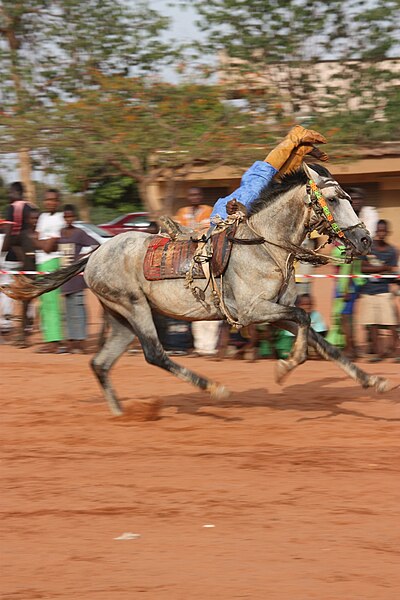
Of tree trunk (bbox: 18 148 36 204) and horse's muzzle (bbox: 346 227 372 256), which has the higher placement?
tree trunk (bbox: 18 148 36 204)

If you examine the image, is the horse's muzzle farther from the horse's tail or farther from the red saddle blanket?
the horse's tail

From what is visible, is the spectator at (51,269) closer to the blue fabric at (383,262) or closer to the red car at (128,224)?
the blue fabric at (383,262)

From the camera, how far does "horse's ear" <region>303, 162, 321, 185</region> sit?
8430 mm

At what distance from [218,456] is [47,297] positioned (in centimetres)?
685

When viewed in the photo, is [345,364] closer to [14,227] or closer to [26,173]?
[14,227]

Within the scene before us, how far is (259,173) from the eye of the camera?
8.97 metres

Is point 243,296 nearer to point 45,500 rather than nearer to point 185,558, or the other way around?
point 45,500

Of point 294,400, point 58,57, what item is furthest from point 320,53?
point 294,400

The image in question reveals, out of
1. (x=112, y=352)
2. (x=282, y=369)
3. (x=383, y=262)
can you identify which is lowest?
(x=282, y=369)

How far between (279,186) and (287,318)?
3.83 ft

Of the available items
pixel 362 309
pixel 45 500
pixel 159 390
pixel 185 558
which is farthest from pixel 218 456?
pixel 362 309

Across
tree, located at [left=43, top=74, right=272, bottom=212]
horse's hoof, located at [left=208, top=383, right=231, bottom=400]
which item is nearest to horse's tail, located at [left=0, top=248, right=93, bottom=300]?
horse's hoof, located at [left=208, top=383, right=231, bottom=400]

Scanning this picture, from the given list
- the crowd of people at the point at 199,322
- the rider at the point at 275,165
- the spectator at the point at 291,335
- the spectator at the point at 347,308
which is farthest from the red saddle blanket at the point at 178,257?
the spectator at the point at 347,308

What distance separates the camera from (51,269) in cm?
1373
